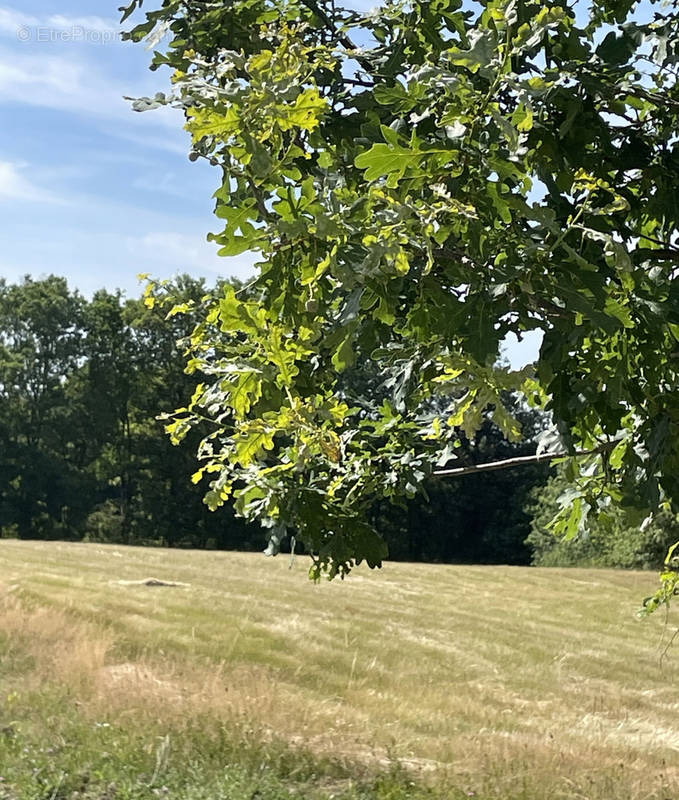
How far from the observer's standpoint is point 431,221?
7.33ft

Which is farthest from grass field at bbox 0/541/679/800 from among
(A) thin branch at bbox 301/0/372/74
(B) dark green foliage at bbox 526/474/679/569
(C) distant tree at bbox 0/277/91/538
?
(C) distant tree at bbox 0/277/91/538

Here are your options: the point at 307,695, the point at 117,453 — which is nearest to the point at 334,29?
the point at 307,695

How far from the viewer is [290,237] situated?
2.42 metres

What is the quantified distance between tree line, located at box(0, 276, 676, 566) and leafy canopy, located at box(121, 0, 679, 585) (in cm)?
4901

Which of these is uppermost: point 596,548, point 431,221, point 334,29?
point 334,29

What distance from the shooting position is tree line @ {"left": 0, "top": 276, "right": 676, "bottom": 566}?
54000mm

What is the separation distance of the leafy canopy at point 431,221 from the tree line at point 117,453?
49.0 m

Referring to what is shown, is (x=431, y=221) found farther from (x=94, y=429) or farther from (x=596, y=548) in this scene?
(x=94, y=429)

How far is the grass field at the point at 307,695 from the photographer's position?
6945 millimetres

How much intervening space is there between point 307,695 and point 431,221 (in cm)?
941

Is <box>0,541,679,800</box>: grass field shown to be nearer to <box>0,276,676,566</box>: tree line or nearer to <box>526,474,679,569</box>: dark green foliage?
<box>526,474,679,569</box>: dark green foliage

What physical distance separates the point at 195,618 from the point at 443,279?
528 inches

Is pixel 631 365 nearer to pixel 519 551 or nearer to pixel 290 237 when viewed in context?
pixel 290 237

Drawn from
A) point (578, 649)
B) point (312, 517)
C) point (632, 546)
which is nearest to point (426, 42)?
point (312, 517)
